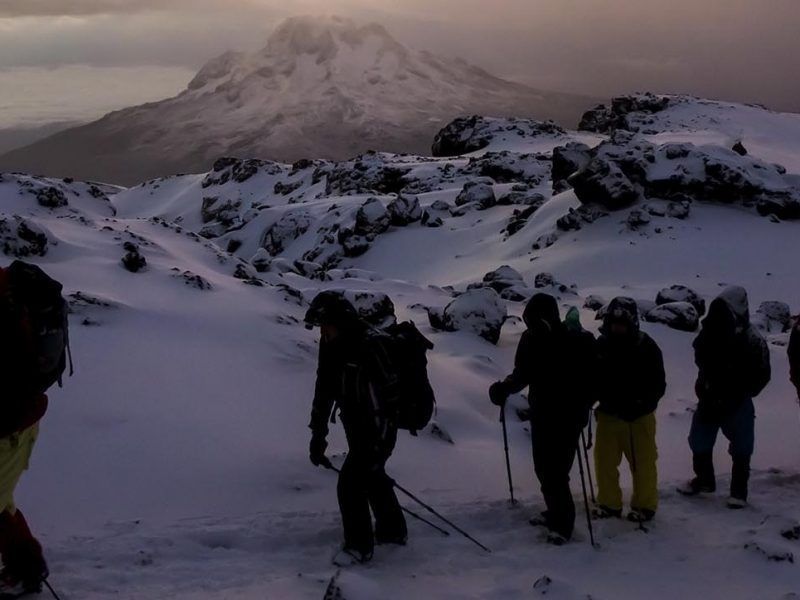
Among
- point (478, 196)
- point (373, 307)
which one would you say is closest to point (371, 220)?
point (478, 196)

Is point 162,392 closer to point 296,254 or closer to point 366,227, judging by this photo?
point 366,227

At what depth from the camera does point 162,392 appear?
7039 mm

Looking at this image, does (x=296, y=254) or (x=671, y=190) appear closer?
(x=671, y=190)

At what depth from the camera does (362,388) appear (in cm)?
470

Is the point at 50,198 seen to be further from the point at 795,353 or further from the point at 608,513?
the point at 795,353

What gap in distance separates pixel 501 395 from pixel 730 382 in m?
1.99

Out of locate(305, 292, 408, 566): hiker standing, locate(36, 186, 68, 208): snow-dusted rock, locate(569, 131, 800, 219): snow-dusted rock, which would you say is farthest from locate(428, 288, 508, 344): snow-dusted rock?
locate(36, 186, 68, 208): snow-dusted rock

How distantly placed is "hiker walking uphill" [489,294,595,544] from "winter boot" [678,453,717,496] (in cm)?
166

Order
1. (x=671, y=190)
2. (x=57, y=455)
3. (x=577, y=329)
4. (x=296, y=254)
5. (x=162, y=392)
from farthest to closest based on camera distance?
(x=296, y=254) → (x=671, y=190) → (x=162, y=392) → (x=57, y=455) → (x=577, y=329)

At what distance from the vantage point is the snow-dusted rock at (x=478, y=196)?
3167 cm

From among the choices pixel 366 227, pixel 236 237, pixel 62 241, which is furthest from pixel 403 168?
pixel 62 241

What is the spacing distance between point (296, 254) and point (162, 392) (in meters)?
25.3

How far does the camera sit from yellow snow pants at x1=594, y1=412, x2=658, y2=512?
579 centimetres

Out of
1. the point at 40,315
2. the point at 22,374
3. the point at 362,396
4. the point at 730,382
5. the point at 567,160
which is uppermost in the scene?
the point at 567,160
